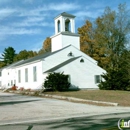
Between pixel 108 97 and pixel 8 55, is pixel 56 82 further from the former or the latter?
pixel 8 55

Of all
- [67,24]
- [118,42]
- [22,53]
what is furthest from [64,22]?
[22,53]

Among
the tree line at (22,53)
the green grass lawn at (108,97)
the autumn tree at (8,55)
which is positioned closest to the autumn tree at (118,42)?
the green grass lawn at (108,97)

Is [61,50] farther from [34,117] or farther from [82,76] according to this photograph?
[34,117]

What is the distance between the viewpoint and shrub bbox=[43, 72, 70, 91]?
28331 millimetres

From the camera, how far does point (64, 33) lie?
3559 centimetres

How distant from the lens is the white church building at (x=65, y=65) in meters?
31.7

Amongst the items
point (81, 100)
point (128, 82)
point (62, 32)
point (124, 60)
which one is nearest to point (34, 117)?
point (81, 100)

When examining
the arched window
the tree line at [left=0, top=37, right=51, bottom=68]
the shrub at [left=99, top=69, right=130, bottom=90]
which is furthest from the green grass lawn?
the tree line at [left=0, top=37, right=51, bottom=68]

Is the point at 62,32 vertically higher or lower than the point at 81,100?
higher

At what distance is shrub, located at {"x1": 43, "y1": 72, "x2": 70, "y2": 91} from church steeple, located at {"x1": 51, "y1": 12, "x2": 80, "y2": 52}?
26.1ft

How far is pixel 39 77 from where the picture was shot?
108ft

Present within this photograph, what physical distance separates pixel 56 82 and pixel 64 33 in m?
9.97

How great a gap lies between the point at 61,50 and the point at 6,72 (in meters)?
21.2

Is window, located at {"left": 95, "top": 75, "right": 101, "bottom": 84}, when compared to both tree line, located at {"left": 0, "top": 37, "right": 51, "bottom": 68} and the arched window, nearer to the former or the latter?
the arched window
